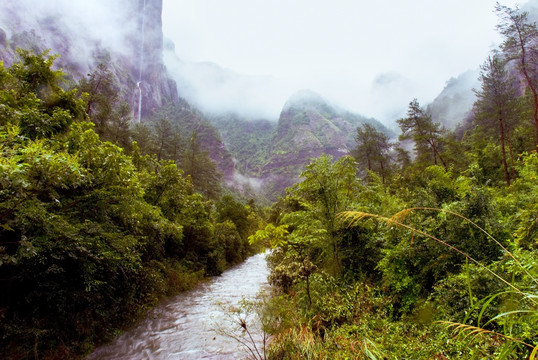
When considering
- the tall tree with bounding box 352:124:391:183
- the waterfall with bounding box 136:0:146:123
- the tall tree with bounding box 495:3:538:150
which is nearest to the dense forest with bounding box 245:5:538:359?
the tall tree with bounding box 495:3:538:150

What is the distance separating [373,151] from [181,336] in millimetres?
24100

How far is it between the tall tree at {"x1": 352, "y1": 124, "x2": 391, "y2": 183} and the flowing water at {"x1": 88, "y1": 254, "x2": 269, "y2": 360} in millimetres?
19817

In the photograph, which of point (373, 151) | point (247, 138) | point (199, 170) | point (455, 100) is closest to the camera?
point (373, 151)

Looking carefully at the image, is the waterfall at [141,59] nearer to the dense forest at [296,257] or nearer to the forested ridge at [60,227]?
the forested ridge at [60,227]

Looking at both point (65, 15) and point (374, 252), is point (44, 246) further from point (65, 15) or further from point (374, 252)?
point (65, 15)

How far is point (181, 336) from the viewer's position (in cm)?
787

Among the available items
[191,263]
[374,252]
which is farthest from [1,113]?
[191,263]

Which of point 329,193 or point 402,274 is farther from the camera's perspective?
point 329,193

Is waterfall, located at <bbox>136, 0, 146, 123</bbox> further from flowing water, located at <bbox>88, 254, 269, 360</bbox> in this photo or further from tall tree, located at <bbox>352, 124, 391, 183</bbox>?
flowing water, located at <bbox>88, 254, 269, 360</bbox>

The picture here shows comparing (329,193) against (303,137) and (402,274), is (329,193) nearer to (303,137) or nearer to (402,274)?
(402,274)

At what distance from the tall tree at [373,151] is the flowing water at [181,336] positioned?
65.0 feet

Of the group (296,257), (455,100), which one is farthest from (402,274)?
(455,100)

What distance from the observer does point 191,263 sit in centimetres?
1588

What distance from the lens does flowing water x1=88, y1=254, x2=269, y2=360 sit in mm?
6688
